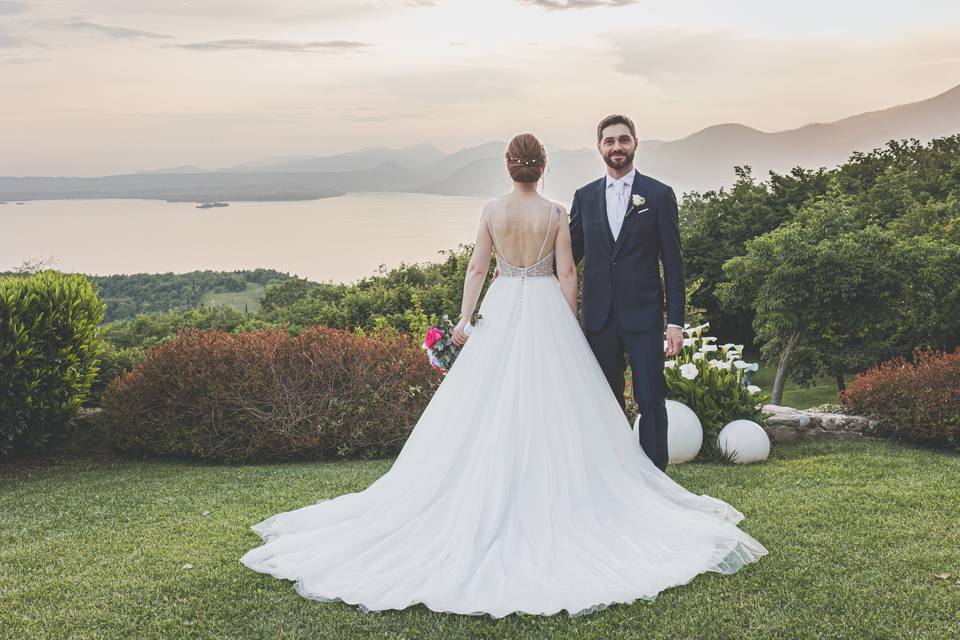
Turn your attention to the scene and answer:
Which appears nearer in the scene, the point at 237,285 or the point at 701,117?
the point at 701,117

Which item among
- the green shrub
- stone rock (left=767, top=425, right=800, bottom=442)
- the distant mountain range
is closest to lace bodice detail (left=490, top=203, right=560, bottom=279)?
stone rock (left=767, top=425, right=800, bottom=442)

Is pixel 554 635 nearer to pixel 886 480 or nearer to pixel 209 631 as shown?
pixel 209 631

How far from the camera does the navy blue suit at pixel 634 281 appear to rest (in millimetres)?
5141

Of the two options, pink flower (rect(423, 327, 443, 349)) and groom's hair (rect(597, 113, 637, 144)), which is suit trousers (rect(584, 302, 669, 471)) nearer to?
pink flower (rect(423, 327, 443, 349))

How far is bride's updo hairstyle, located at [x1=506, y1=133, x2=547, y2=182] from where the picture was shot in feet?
15.4

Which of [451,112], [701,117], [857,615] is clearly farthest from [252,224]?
[857,615]

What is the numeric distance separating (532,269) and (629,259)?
2.36ft

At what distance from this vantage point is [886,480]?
20.2ft

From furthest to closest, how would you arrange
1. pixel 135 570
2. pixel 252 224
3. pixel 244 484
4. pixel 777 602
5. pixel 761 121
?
pixel 252 224, pixel 761 121, pixel 244 484, pixel 135 570, pixel 777 602

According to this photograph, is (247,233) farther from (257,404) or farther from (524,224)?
(524,224)

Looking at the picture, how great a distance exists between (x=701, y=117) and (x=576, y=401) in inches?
641

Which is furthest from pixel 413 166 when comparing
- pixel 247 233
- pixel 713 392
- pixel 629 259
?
pixel 629 259

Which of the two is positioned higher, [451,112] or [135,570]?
[451,112]

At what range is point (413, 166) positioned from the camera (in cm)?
2417
